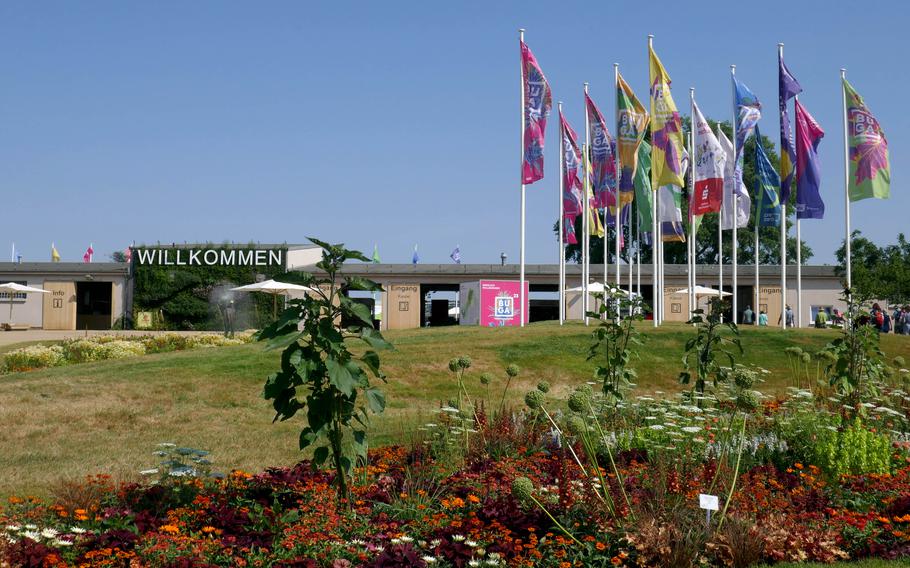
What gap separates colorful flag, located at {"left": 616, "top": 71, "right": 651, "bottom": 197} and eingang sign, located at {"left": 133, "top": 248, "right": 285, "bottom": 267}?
22.8 metres

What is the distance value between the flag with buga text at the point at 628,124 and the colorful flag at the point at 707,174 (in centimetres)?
175

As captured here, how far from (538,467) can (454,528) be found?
77.6 inches

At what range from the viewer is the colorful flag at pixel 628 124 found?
22.8m

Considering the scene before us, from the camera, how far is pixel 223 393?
43.0 feet

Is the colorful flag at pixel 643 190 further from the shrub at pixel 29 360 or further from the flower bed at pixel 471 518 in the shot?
the flower bed at pixel 471 518

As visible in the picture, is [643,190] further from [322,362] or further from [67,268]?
[67,268]

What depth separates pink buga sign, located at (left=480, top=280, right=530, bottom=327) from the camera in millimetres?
30750

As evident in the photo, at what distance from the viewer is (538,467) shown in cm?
688

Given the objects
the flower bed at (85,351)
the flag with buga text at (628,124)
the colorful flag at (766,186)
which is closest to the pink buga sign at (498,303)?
the flag with buga text at (628,124)

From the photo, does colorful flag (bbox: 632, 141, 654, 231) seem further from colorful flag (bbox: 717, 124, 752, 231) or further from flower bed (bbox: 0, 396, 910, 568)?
flower bed (bbox: 0, 396, 910, 568)

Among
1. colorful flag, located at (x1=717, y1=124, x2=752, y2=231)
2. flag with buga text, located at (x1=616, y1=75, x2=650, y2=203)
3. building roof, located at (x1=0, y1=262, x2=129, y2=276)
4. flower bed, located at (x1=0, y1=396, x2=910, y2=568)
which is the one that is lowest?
flower bed, located at (x1=0, y1=396, x2=910, y2=568)

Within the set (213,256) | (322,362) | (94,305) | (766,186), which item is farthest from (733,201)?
(94,305)

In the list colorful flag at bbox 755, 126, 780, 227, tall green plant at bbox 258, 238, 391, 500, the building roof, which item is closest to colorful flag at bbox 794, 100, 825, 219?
colorful flag at bbox 755, 126, 780, 227

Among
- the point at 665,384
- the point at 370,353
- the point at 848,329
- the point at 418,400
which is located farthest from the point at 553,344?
the point at 370,353
